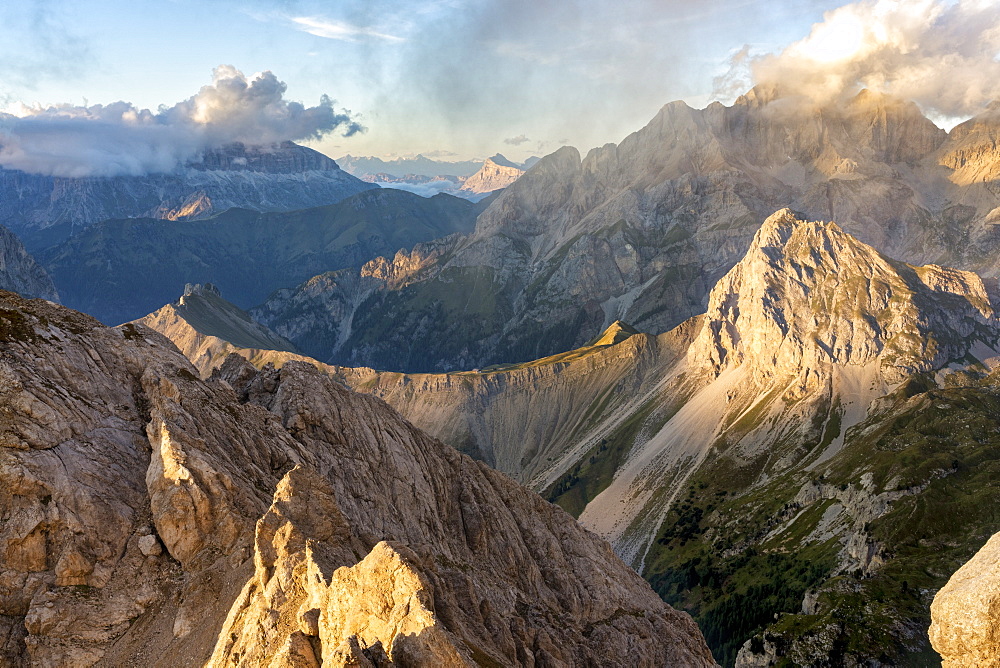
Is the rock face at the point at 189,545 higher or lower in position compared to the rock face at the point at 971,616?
higher

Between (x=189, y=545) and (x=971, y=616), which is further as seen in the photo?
(x=189, y=545)

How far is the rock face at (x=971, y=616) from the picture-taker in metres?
26.1

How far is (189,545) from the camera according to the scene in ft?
152

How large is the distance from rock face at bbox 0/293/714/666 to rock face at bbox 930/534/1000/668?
2229 cm

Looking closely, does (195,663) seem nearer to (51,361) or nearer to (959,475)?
(51,361)

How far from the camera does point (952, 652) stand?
27250mm

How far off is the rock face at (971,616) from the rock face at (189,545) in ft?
73.1

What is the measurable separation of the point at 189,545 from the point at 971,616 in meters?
44.5

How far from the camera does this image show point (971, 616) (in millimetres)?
26484

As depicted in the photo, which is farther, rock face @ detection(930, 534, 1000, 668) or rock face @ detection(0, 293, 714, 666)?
rock face @ detection(0, 293, 714, 666)

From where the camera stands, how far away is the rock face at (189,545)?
130 feet

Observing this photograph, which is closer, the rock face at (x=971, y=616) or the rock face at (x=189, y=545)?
the rock face at (x=971, y=616)

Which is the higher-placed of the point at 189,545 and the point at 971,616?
the point at 189,545

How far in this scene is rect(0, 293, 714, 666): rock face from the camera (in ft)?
130
